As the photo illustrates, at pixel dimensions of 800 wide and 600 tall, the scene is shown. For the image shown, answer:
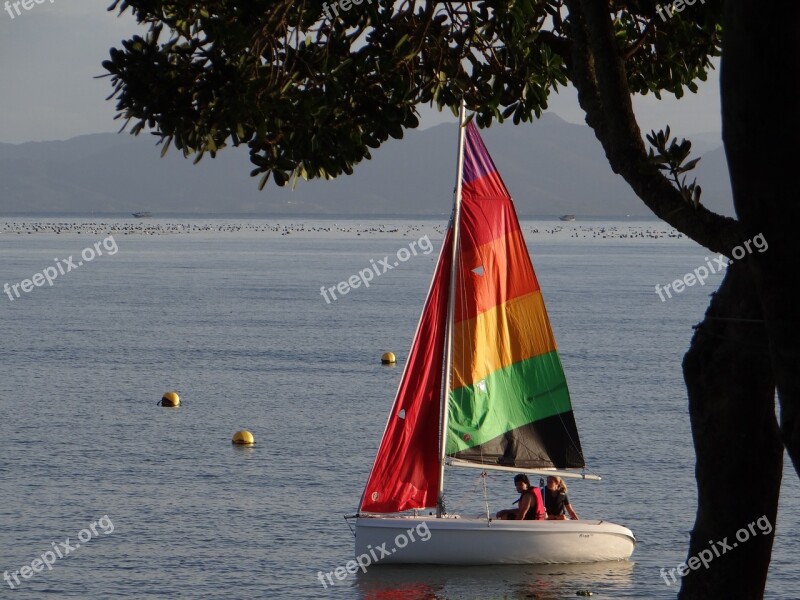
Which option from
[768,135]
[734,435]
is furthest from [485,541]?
[768,135]

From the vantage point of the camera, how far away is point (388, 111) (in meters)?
12.6

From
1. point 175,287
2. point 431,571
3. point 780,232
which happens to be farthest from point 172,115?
point 175,287

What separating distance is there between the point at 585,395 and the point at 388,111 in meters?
43.6

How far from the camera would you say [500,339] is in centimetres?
2866

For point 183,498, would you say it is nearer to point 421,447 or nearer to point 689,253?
point 421,447

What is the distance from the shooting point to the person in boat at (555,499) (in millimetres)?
28906

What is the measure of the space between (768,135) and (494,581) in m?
22.7
